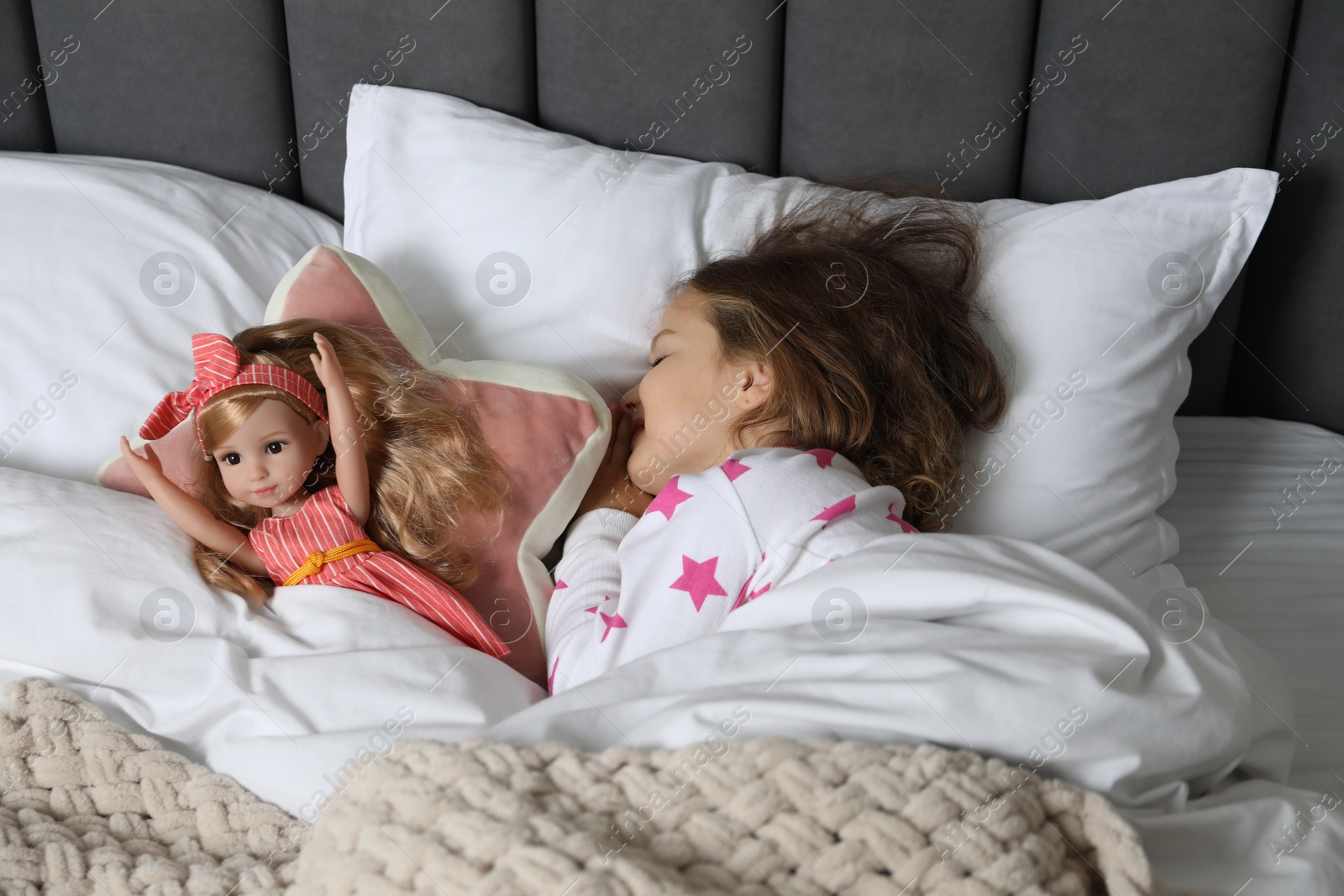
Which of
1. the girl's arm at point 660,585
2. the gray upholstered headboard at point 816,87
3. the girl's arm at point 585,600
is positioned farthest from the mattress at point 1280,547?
the girl's arm at point 585,600

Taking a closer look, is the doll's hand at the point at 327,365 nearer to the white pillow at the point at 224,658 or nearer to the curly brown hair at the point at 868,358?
the white pillow at the point at 224,658

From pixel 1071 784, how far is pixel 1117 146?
3.06ft

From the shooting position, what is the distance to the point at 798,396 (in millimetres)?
1112

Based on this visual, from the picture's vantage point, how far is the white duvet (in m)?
0.73

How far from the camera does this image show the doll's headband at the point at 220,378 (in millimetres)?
964

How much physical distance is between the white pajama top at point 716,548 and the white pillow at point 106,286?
1.92 ft

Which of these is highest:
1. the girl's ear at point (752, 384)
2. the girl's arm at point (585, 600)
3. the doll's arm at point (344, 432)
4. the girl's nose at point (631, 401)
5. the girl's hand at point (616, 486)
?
the doll's arm at point (344, 432)

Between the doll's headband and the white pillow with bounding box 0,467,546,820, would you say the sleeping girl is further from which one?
the doll's headband

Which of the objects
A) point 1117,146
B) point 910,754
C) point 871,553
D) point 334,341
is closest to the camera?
point 910,754

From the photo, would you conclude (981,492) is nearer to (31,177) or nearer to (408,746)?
(408,746)

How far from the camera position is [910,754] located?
693mm

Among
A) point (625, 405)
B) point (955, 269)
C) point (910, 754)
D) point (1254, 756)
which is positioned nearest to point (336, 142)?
point (625, 405)

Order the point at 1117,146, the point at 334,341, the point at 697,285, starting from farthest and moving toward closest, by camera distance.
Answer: the point at 1117,146, the point at 697,285, the point at 334,341

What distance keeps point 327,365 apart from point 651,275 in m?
0.44
